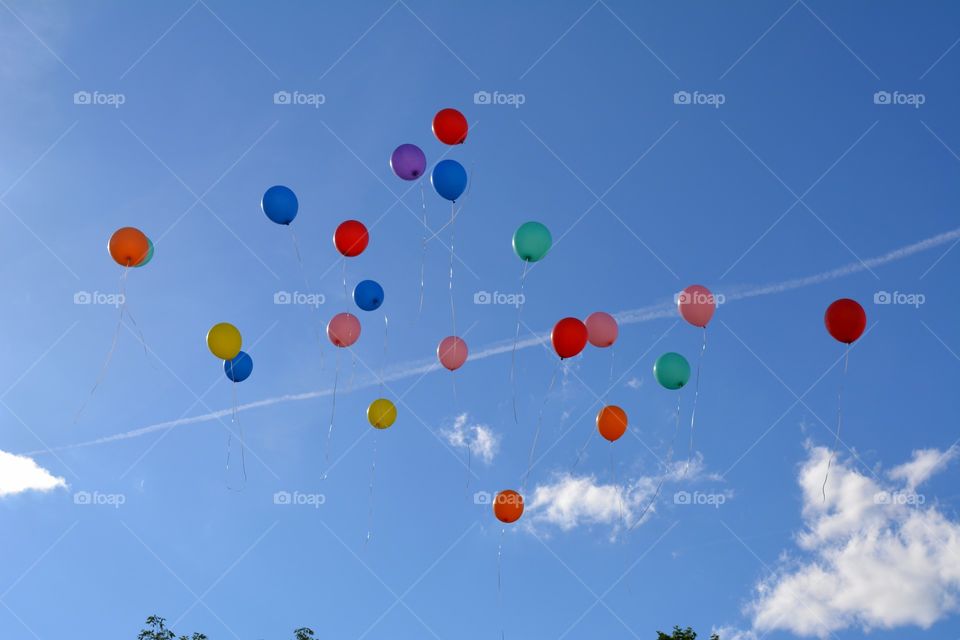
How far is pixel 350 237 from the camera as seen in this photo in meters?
11.3

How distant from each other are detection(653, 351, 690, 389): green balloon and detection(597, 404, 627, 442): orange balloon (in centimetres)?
71

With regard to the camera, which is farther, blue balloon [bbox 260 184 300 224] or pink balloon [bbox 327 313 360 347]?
pink balloon [bbox 327 313 360 347]

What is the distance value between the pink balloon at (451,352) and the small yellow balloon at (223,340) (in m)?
2.67

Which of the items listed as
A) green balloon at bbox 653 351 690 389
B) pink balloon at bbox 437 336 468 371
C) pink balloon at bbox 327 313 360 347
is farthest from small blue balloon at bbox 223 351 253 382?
green balloon at bbox 653 351 690 389

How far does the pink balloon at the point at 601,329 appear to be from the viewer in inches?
447

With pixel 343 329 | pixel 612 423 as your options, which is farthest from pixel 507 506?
pixel 343 329

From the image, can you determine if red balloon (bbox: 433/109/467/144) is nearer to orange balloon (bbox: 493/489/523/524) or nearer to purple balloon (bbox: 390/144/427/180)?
purple balloon (bbox: 390/144/427/180)

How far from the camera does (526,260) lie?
36.9 feet

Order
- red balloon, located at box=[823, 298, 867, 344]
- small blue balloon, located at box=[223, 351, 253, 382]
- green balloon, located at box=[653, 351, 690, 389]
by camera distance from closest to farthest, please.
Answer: red balloon, located at box=[823, 298, 867, 344] → green balloon, located at box=[653, 351, 690, 389] → small blue balloon, located at box=[223, 351, 253, 382]

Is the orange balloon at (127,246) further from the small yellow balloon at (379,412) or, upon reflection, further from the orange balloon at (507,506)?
the orange balloon at (507,506)

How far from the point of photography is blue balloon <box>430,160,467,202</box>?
438 inches

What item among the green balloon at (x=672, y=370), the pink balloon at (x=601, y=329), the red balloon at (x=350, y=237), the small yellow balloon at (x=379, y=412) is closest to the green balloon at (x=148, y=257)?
the red balloon at (x=350, y=237)

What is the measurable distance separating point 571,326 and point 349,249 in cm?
305

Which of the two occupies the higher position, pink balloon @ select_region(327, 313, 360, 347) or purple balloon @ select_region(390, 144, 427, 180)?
purple balloon @ select_region(390, 144, 427, 180)
